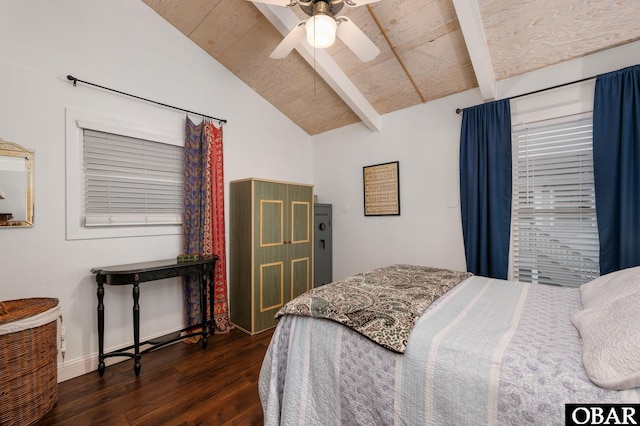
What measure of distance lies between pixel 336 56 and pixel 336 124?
1.12m

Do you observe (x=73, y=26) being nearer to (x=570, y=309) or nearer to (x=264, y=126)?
(x=264, y=126)

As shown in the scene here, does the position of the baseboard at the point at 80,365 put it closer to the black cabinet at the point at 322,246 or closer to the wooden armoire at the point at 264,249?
the wooden armoire at the point at 264,249

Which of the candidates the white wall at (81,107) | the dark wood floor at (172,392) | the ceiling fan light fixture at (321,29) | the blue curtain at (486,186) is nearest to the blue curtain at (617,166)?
the blue curtain at (486,186)

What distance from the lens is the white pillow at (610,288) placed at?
1.24 metres

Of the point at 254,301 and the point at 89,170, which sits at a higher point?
the point at 89,170

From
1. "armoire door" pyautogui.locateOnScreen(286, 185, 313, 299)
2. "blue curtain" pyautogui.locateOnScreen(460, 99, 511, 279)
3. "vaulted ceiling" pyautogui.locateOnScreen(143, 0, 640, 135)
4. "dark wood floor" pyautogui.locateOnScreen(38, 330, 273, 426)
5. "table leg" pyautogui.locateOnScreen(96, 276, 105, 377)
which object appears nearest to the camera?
"dark wood floor" pyautogui.locateOnScreen(38, 330, 273, 426)

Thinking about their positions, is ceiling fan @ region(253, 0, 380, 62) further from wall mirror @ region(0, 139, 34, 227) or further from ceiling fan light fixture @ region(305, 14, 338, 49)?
wall mirror @ region(0, 139, 34, 227)

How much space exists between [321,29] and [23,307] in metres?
2.57

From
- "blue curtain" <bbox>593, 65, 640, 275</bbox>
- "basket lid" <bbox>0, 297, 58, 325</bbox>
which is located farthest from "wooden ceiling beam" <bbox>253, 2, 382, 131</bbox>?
"basket lid" <bbox>0, 297, 58, 325</bbox>

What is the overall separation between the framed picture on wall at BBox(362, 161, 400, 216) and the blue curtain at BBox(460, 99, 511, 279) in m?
0.75

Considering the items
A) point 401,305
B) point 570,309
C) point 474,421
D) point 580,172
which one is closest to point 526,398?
point 474,421

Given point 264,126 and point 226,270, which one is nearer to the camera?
point 226,270

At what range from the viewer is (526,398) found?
33.5 inches

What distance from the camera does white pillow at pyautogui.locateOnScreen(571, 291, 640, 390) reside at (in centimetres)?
78
